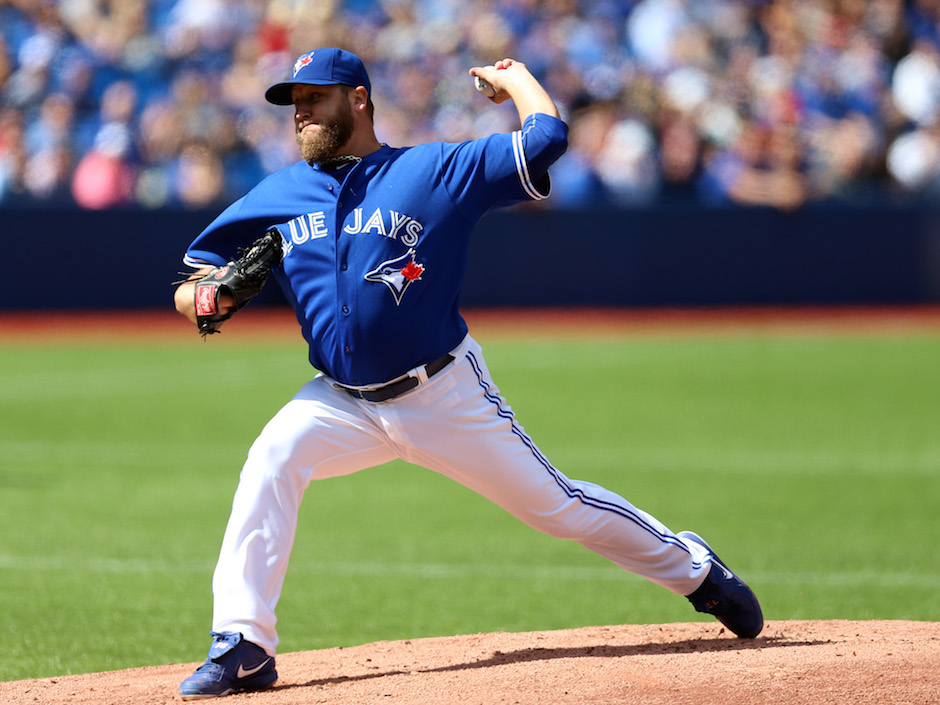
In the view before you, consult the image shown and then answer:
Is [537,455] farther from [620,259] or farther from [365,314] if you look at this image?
[620,259]

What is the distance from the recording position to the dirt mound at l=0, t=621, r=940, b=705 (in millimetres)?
3891

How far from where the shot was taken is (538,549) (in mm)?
7516

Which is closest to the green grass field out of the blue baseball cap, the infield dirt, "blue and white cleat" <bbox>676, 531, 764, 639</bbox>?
the infield dirt

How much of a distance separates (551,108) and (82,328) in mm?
15322

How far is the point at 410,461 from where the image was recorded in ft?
14.9

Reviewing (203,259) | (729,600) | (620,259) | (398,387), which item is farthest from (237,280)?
(620,259)

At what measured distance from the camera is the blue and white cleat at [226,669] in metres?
4.16

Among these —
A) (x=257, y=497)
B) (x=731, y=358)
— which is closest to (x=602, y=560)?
(x=257, y=497)

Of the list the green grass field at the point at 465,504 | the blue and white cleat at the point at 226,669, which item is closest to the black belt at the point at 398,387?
the blue and white cleat at the point at 226,669

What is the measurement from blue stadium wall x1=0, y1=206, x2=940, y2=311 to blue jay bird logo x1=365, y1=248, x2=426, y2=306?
47.3 ft

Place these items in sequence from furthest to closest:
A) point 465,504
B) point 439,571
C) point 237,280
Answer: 1. point 465,504
2. point 439,571
3. point 237,280

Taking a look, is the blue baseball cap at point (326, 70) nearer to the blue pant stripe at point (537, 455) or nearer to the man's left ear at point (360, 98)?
the man's left ear at point (360, 98)

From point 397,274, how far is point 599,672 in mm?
1375

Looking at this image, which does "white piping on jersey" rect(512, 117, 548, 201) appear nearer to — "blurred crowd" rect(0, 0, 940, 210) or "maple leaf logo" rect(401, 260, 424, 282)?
"maple leaf logo" rect(401, 260, 424, 282)
